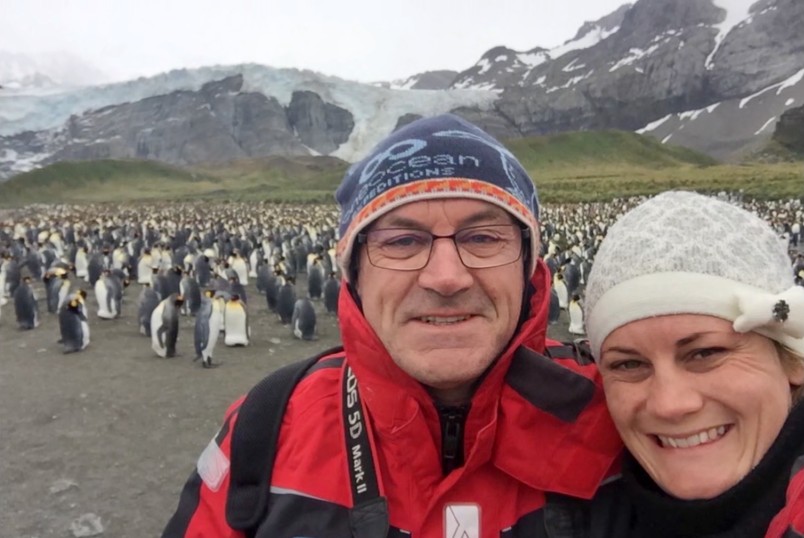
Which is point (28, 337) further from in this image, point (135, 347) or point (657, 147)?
point (657, 147)


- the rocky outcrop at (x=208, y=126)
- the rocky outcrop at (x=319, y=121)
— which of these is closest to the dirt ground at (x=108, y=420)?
the rocky outcrop at (x=319, y=121)

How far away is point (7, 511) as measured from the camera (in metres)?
4.07

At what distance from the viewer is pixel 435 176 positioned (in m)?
1.30

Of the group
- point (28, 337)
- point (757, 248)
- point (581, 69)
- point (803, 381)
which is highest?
point (581, 69)

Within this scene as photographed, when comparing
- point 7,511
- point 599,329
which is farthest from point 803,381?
point 7,511

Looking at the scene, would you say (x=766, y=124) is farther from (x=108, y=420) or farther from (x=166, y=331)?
(x=108, y=420)

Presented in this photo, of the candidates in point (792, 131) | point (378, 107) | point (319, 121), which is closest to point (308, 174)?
point (319, 121)

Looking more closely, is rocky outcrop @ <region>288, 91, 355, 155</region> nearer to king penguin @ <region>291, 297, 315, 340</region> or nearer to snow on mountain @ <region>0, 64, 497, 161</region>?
snow on mountain @ <region>0, 64, 497, 161</region>

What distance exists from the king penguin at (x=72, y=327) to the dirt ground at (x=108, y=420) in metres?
0.17

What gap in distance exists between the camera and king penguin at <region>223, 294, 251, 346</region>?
27.0 ft

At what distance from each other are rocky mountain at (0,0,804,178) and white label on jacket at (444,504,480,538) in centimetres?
6818

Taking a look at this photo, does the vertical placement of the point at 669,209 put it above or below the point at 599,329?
above

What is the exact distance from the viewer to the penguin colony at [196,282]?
8.01 meters

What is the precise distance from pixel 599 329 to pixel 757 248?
0.33m
